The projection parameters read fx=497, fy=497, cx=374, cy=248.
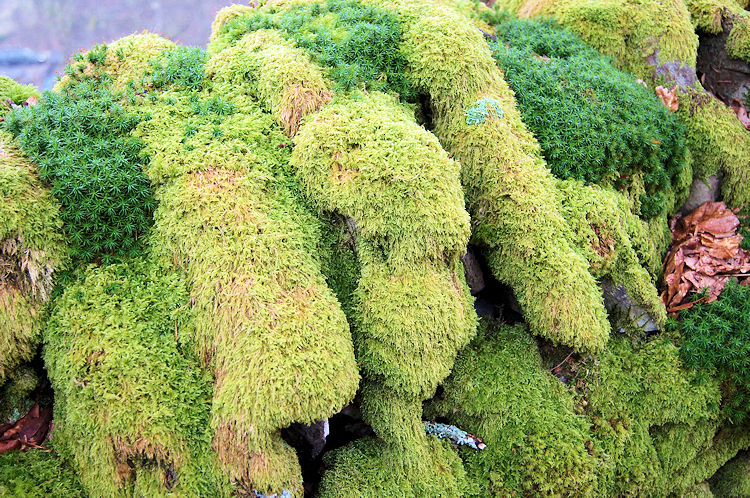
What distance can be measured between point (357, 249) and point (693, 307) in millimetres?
3681

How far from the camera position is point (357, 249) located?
13.7 feet

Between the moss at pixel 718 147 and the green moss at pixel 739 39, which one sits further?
the green moss at pixel 739 39

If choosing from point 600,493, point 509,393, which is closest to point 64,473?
point 509,393

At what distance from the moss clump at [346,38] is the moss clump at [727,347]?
3757 millimetres

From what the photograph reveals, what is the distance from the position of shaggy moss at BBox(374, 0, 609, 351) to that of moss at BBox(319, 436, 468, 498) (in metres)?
1.50

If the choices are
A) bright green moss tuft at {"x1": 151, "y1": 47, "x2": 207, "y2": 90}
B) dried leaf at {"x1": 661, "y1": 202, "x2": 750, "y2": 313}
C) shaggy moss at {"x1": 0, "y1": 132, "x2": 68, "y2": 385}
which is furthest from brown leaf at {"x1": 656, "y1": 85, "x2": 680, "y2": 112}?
shaggy moss at {"x1": 0, "y1": 132, "x2": 68, "y2": 385}

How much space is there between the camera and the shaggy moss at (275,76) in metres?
4.42

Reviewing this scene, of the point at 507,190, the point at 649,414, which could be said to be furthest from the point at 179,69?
the point at 649,414

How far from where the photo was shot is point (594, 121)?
521 centimetres

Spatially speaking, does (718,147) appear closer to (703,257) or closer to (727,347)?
(703,257)

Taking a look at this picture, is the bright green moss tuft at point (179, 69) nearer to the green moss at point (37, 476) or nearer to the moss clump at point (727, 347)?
the green moss at point (37, 476)

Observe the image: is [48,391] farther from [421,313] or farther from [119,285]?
[421,313]

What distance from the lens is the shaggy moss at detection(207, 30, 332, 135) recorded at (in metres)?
4.42

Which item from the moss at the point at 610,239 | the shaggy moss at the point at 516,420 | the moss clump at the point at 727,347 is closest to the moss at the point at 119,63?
the shaggy moss at the point at 516,420
